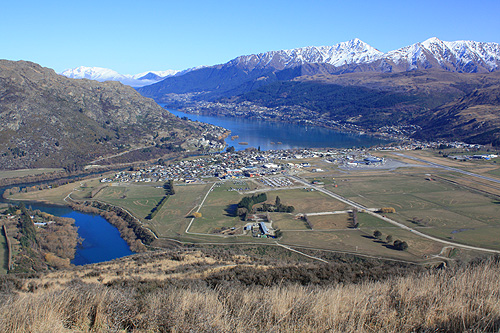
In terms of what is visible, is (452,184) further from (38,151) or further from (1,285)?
(38,151)

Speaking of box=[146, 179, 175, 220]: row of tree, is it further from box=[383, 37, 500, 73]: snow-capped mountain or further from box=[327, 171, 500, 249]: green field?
box=[383, 37, 500, 73]: snow-capped mountain

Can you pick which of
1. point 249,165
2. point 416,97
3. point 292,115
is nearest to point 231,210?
point 249,165

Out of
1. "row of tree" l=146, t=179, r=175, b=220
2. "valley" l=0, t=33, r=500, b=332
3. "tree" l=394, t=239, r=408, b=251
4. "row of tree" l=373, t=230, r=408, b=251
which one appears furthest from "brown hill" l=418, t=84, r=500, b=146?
"row of tree" l=146, t=179, r=175, b=220

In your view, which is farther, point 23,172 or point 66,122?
point 66,122

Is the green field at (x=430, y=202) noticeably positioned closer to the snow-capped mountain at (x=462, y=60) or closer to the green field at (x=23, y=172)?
the green field at (x=23, y=172)

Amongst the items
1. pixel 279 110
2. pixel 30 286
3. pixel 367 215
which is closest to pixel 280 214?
pixel 367 215

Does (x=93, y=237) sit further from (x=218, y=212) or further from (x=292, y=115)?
(x=292, y=115)
